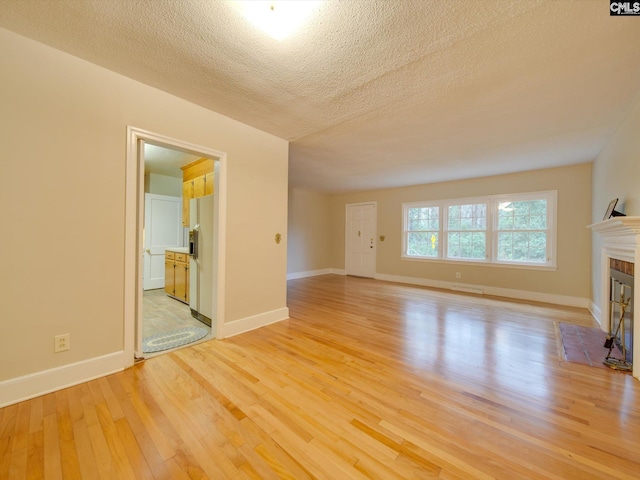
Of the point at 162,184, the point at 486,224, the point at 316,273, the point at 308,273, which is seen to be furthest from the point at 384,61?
the point at 316,273

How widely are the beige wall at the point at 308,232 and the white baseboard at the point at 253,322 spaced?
3.38 m

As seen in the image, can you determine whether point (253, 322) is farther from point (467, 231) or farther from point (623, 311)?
point (467, 231)

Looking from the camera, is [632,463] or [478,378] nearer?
[632,463]

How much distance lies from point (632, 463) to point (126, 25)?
3783 millimetres

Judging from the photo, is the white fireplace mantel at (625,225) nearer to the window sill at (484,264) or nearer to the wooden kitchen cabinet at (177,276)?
the window sill at (484,264)

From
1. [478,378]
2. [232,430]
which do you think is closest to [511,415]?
[478,378]

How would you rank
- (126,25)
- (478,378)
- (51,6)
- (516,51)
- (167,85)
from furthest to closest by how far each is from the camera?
(167,85)
(478,378)
(516,51)
(126,25)
(51,6)

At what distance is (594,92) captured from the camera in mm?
2199

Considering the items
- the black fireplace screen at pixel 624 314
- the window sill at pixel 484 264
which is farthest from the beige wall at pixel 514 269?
the black fireplace screen at pixel 624 314

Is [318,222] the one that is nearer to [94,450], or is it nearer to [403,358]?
[403,358]

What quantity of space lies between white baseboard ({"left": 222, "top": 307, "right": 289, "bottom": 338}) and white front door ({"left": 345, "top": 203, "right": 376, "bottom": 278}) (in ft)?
13.3

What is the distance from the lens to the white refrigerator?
124 inches

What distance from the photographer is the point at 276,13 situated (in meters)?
1.46

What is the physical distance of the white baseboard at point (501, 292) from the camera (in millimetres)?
4376
